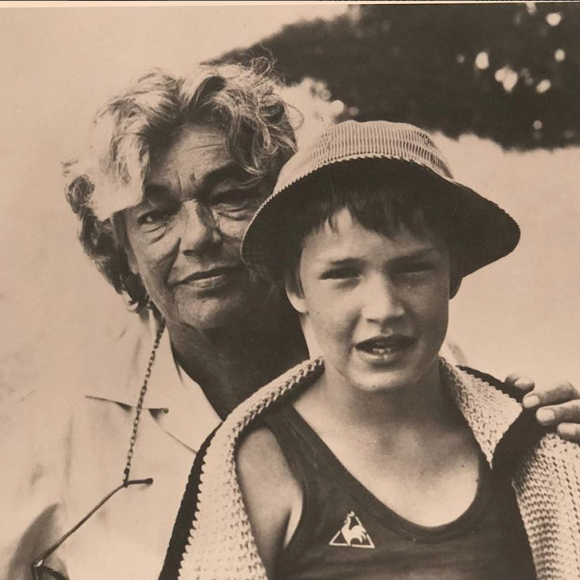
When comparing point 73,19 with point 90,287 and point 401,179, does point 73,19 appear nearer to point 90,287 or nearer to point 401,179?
point 90,287

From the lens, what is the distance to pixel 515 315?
139 centimetres

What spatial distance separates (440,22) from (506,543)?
850mm

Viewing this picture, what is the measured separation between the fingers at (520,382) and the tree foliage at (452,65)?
0.38 m

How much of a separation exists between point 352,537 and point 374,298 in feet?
1.15

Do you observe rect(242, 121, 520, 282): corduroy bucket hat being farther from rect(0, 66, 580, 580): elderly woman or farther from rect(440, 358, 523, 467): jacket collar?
rect(440, 358, 523, 467): jacket collar

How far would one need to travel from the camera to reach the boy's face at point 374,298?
1.24 m

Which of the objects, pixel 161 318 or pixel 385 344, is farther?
pixel 161 318

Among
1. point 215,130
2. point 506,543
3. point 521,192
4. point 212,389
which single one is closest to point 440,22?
point 521,192

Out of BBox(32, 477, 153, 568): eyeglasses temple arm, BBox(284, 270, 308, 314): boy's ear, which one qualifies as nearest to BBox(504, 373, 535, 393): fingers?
BBox(284, 270, 308, 314): boy's ear

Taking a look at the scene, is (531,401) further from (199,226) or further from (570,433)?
(199,226)

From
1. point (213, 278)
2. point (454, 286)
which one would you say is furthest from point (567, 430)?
point (213, 278)

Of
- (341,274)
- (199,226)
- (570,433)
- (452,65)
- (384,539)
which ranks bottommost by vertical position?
(384,539)

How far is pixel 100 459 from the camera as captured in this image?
1311 mm

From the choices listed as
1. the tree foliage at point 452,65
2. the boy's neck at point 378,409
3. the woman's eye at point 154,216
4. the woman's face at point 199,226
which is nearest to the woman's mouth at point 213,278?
the woman's face at point 199,226
